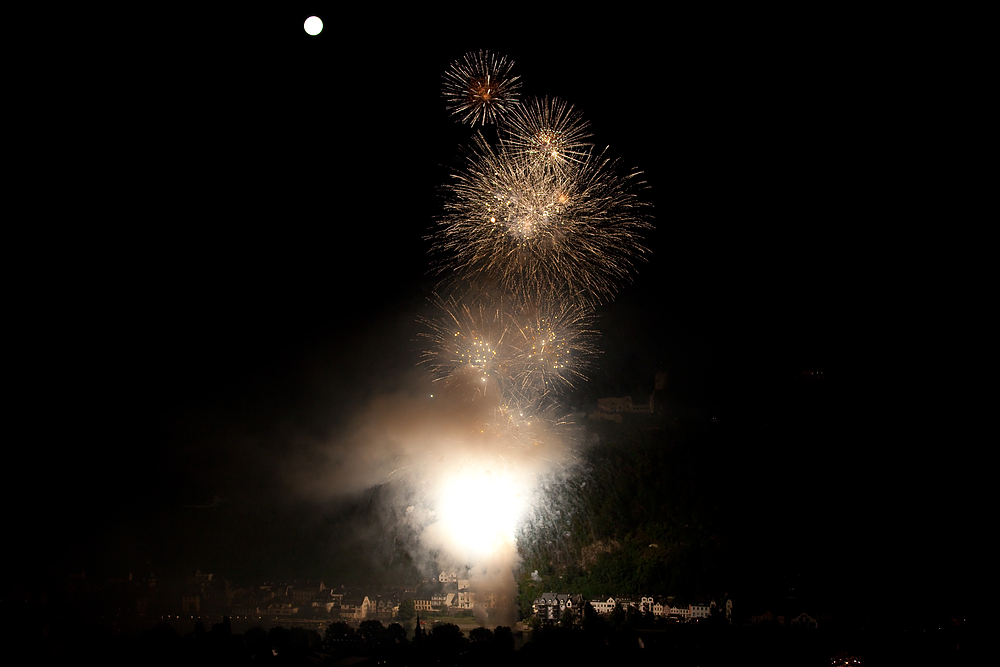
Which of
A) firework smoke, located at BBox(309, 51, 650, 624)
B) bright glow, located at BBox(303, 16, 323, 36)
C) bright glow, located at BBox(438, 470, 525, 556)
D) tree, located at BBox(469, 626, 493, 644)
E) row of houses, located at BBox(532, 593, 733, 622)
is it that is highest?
bright glow, located at BBox(303, 16, 323, 36)

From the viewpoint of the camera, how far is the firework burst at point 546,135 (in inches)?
312

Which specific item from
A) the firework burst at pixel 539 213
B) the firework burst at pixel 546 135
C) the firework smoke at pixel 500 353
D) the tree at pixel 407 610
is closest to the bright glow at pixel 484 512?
the firework smoke at pixel 500 353

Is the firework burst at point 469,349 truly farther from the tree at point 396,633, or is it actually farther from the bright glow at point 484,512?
the tree at point 396,633

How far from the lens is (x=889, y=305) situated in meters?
11.1

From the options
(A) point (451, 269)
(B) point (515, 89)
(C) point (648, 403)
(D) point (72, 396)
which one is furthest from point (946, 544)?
(D) point (72, 396)

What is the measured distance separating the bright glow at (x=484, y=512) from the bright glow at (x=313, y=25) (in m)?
6.08

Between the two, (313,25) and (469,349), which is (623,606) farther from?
(313,25)

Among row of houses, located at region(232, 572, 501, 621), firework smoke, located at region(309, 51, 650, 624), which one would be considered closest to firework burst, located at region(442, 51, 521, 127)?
firework smoke, located at region(309, 51, 650, 624)

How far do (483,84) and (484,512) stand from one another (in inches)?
231

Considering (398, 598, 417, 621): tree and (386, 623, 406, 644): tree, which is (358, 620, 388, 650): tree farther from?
(398, 598, 417, 621): tree

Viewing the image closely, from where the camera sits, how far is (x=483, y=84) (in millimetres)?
7621

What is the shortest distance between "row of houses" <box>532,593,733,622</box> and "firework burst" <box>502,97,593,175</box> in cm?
593

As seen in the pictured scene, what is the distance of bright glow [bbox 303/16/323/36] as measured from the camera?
300 inches

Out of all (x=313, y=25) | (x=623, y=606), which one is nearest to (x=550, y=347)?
(x=623, y=606)
